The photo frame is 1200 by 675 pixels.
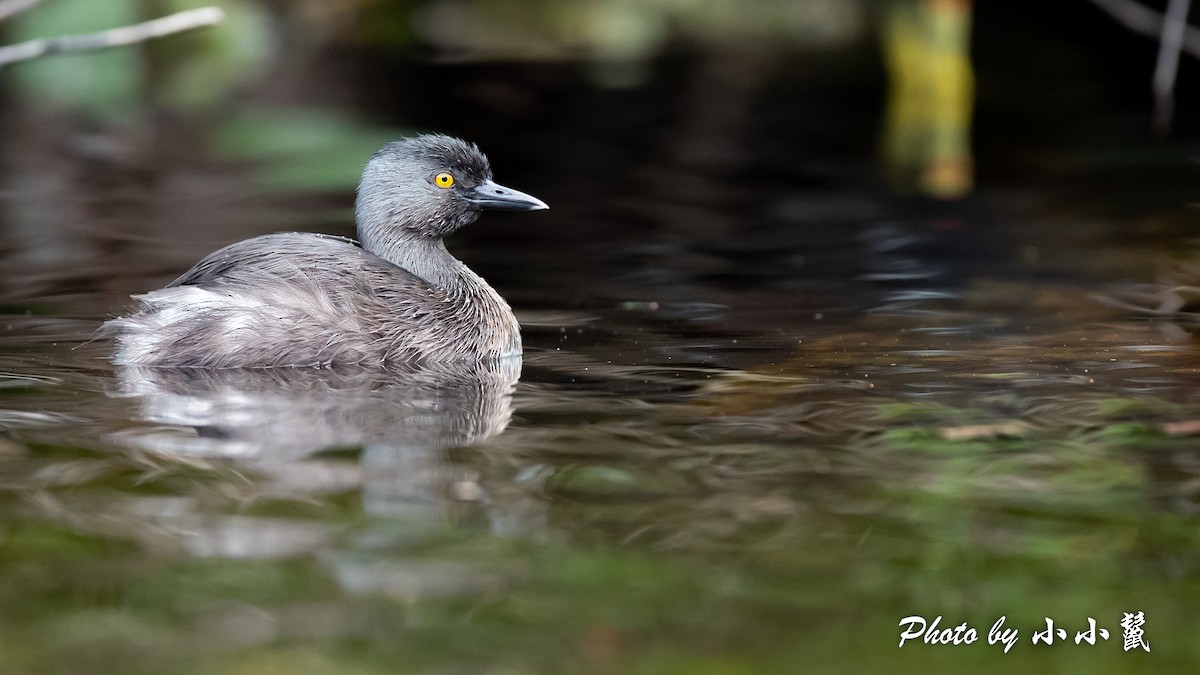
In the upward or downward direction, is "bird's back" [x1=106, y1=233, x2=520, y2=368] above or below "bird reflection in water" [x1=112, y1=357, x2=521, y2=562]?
above

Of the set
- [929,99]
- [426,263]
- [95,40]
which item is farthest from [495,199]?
[929,99]

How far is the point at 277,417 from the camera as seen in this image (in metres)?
4.93

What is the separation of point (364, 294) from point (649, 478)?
188 centimetres

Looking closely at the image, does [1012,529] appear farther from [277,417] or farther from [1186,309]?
[1186,309]

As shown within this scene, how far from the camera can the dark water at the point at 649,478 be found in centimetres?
332

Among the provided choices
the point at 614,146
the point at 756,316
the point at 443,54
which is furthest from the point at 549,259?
the point at 443,54

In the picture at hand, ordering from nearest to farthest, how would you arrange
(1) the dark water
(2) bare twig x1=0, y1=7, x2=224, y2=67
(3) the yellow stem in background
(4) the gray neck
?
(1) the dark water < (2) bare twig x1=0, y1=7, x2=224, y2=67 < (4) the gray neck < (3) the yellow stem in background

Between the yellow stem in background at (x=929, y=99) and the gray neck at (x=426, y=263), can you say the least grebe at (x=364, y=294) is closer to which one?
the gray neck at (x=426, y=263)

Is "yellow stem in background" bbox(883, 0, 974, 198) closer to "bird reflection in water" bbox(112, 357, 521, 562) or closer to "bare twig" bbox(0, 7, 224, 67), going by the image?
"bird reflection in water" bbox(112, 357, 521, 562)

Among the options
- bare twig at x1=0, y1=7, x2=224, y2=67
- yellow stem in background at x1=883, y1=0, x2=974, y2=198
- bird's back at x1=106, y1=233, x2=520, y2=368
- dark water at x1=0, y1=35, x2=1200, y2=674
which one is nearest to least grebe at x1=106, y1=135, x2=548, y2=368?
bird's back at x1=106, y1=233, x2=520, y2=368

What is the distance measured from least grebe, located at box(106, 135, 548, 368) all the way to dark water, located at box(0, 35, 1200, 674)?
0.49 feet

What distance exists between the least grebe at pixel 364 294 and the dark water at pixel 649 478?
15 centimetres

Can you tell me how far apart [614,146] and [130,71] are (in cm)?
482

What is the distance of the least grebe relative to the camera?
220 inches
